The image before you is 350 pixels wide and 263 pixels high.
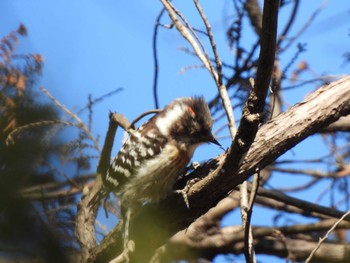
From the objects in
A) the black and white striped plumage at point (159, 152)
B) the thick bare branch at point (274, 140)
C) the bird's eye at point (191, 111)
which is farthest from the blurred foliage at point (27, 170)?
the bird's eye at point (191, 111)


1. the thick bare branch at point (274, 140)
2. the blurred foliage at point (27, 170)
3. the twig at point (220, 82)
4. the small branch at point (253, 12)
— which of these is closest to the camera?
the blurred foliage at point (27, 170)

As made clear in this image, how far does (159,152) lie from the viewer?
3.80 m

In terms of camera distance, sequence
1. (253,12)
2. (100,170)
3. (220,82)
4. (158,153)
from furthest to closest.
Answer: (253,12), (100,170), (220,82), (158,153)

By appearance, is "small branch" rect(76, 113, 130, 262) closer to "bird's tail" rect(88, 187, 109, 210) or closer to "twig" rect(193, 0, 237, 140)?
"bird's tail" rect(88, 187, 109, 210)

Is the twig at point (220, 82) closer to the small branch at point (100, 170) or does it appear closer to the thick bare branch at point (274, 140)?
the thick bare branch at point (274, 140)

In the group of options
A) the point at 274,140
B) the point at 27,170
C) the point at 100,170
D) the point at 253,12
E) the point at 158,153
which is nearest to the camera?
the point at 27,170

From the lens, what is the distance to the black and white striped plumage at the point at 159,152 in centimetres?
373

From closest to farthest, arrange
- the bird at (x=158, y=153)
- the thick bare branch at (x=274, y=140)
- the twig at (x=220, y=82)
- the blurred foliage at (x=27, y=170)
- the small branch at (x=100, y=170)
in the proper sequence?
the blurred foliage at (x=27, y=170), the thick bare branch at (x=274, y=140), the bird at (x=158, y=153), the twig at (x=220, y=82), the small branch at (x=100, y=170)

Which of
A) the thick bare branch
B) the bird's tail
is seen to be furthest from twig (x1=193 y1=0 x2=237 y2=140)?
the bird's tail

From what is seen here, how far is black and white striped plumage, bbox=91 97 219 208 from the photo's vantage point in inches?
147

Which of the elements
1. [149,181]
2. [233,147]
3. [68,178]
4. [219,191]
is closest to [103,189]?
[149,181]

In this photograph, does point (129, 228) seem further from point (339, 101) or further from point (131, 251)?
point (339, 101)

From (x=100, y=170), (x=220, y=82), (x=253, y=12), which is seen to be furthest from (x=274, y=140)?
(x=253, y=12)

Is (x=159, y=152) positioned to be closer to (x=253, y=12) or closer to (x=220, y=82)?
(x=220, y=82)
